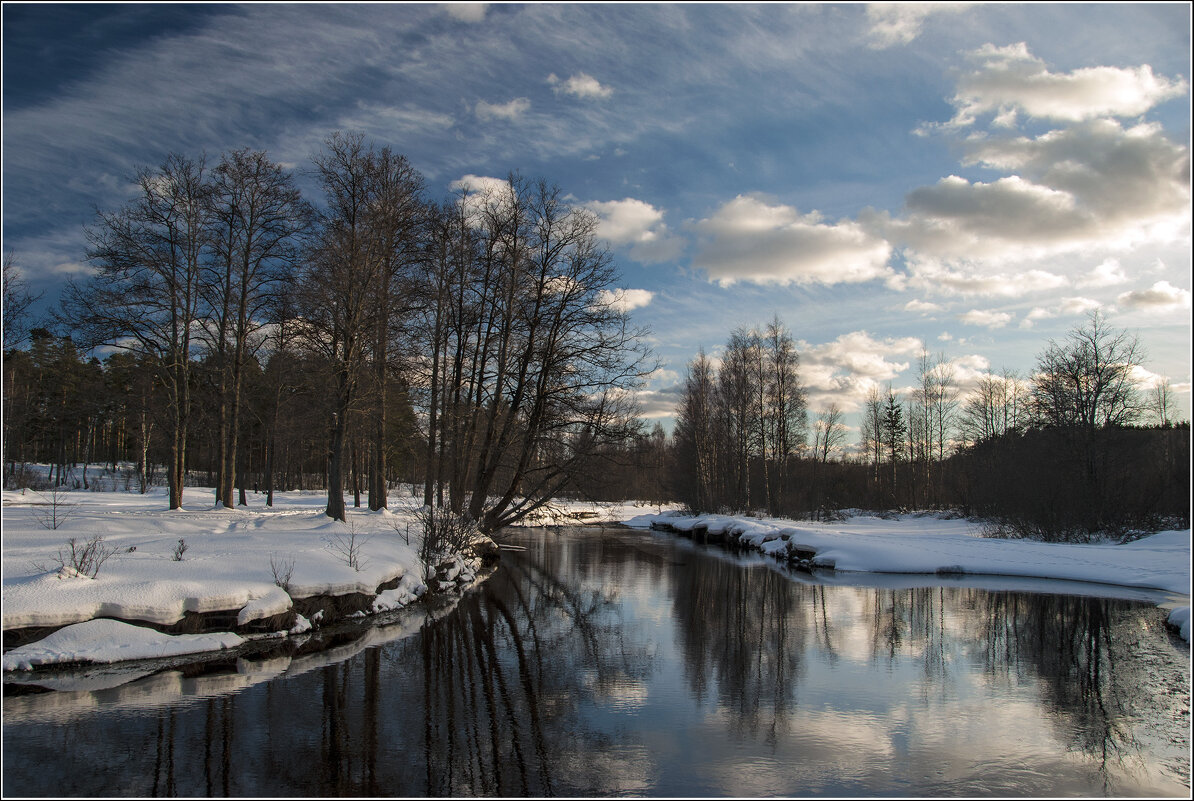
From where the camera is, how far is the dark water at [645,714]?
19.3 feet

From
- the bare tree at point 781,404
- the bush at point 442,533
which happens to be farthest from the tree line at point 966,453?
the bush at point 442,533

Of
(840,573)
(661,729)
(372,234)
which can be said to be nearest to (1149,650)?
(661,729)

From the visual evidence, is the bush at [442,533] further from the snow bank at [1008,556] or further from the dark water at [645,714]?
the snow bank at [1008,556]

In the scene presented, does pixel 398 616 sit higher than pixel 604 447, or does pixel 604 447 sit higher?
pixel 604 447

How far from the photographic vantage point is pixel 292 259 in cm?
2312

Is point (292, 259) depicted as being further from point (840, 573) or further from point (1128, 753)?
point (1128, 753)

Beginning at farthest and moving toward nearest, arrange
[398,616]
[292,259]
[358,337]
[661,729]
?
[292,259], [358,337], [398,616], [661,729]

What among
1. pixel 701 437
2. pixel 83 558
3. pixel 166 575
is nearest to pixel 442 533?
pixel 166 575

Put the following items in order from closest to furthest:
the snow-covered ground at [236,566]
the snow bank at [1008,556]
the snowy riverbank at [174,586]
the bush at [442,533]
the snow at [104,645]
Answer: the snow at [104,645], the snowy riverbank at [174,586], the snow-covered ground at [236,566], the bush at [442,533], the snow bank at [1008,556]

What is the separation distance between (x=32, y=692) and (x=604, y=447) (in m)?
17.1

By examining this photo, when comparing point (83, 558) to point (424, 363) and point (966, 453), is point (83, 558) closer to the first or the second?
point (424, 363)

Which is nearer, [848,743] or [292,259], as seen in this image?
[848,743]

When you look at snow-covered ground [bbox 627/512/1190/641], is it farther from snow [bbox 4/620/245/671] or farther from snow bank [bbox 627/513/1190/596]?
snow [bbox 4/620/245/671]

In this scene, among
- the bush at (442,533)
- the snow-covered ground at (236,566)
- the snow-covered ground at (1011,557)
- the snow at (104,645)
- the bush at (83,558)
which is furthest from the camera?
the snow-covered ground at (1011,557)
